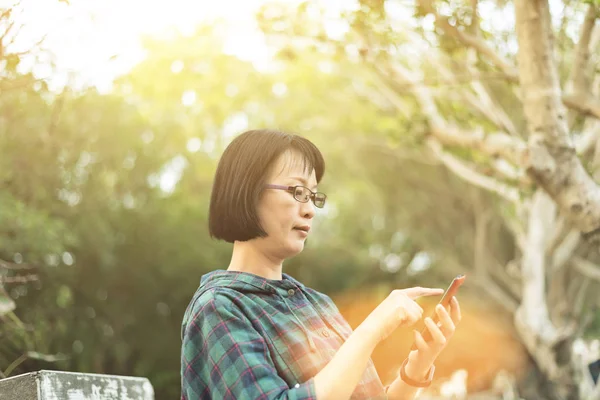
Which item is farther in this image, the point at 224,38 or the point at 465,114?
the point at 224,38

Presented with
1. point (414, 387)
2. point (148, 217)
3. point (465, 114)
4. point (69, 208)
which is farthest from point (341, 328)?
point (148, 217)

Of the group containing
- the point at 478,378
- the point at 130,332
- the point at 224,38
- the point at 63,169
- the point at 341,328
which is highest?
the point at 341,328

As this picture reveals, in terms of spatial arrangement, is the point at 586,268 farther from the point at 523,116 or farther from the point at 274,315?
the point at 274,315

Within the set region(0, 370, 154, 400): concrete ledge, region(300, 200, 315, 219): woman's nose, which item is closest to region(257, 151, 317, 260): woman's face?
region(300, 200, 315, 219): woman's nose

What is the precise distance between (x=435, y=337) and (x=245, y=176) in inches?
27.7

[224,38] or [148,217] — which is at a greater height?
[224,38]

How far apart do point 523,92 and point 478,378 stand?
13.1 metres

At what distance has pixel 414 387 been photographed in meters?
2.44

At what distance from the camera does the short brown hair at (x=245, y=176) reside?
2.31 m

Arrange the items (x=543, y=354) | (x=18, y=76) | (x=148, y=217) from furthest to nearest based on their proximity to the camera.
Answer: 1. (x=148, y=217)
2. (x=543, y=354)
3. (x=18, y=76)

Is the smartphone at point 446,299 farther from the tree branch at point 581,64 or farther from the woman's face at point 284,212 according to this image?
the tree branch at point 581,64

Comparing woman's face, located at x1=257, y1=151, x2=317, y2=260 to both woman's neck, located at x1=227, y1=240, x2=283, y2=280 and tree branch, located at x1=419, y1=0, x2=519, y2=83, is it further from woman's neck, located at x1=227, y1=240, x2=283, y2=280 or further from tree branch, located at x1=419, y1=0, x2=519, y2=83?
tree branch, located at x1=419, y1=0, x2=519, y2=83

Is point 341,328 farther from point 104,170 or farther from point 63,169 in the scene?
point 104,170

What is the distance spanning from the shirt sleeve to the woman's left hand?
0.41 metres
